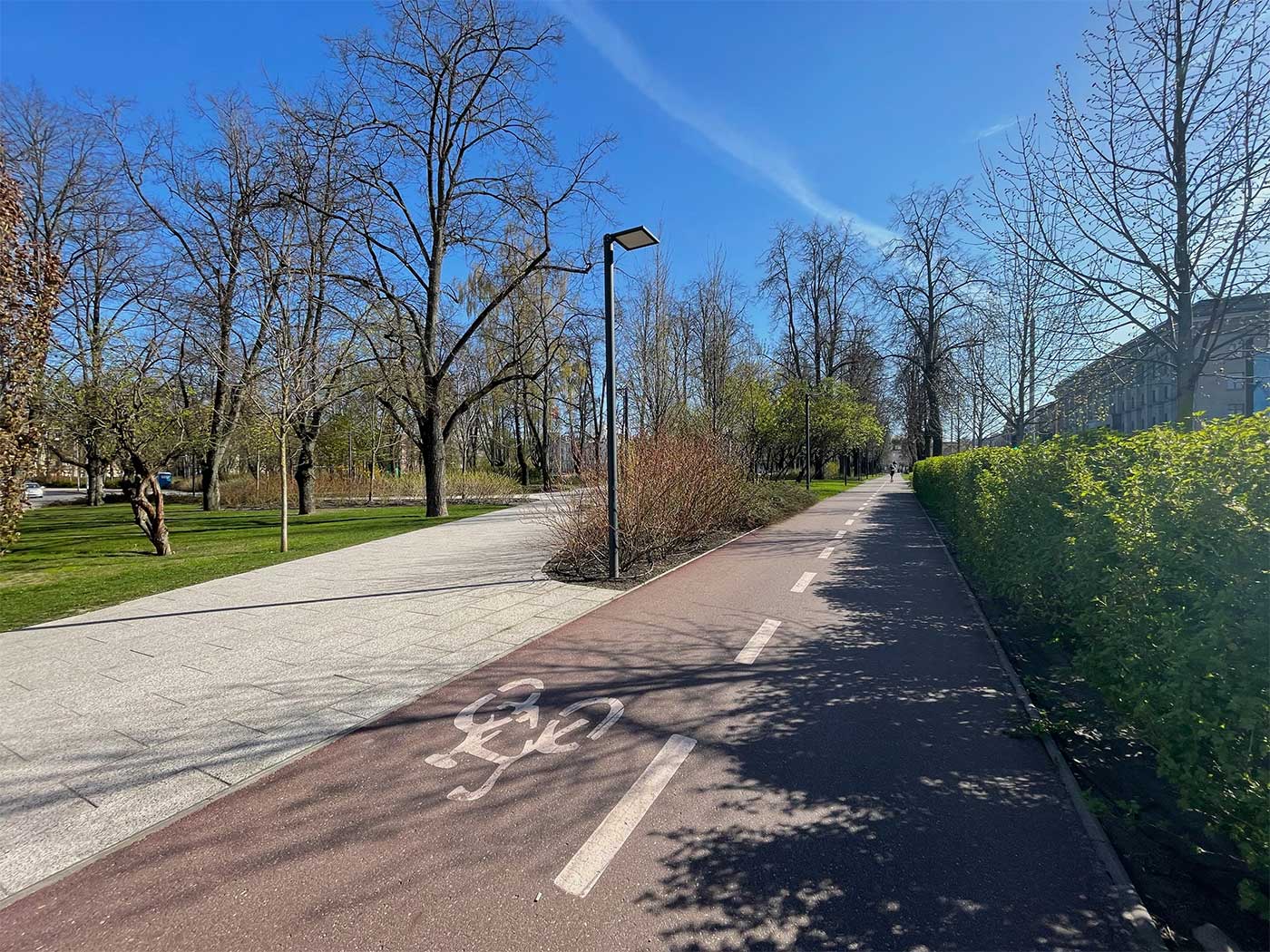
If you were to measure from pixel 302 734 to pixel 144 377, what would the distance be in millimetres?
10903

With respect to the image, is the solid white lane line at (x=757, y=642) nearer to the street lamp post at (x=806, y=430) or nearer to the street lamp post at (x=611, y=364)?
the street lamp post at (x=611, y=364)

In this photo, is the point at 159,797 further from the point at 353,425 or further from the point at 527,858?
the point at 353,425

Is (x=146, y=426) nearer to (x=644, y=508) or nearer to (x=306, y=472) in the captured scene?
(x=644, y=508)

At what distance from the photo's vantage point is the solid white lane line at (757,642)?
5094 mm

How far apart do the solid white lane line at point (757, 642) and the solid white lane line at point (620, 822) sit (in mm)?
1631

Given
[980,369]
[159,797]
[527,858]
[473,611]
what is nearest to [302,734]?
[159,797]

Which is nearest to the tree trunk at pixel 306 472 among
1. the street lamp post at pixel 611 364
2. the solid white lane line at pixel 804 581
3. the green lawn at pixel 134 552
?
the green lawn at pixel 134 552

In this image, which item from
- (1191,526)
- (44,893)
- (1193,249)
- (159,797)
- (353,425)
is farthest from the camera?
(353,425)

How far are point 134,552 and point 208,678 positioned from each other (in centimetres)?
1026

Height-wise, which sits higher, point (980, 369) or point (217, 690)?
point (980, 369)

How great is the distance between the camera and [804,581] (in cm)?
834

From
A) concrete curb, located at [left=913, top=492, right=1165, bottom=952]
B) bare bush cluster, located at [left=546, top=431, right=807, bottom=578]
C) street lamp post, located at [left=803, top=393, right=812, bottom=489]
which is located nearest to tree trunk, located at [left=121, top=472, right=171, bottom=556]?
bare bush cluster, located at [left=546, top=431, right=807, bottom=578]

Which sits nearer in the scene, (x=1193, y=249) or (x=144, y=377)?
(x=1193, y=249)

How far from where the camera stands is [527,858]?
2.52 metres
